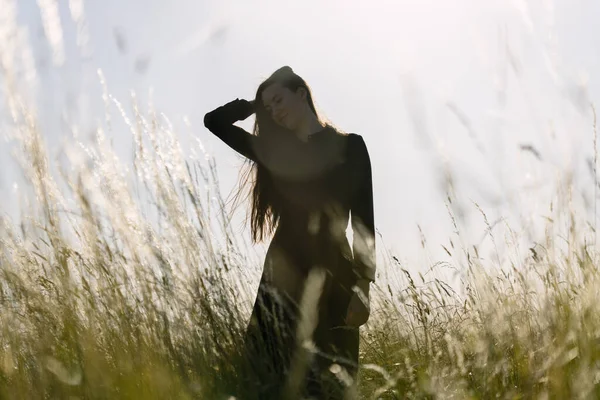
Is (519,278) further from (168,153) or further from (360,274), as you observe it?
(168,153)

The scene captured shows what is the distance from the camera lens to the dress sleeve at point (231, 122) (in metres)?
2.96

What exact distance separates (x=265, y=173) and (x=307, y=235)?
339 millimetres

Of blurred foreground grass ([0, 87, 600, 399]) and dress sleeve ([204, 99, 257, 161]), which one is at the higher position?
dress sleeve ([204, 99, 257, 161])

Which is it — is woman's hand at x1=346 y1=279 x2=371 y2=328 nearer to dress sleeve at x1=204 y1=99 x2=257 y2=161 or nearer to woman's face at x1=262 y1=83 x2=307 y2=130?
woman's face at x1=262 y1=83 x2=307 y2=130

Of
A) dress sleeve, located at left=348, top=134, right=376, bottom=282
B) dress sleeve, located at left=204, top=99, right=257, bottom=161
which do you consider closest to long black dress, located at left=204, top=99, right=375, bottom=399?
dress sleeve, located at left=348, top=134, right=376, bottom=282

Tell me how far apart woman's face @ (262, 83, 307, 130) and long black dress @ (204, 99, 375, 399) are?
6cm

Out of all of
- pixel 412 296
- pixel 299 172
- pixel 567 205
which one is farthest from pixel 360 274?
pixel 567 205

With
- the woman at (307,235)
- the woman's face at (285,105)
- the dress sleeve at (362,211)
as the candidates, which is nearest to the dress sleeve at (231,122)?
the woman at (307,235)

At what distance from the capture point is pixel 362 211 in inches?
98.9

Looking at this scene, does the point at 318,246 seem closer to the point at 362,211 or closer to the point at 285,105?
the point at 362,211

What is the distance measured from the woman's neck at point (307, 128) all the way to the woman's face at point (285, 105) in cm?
2

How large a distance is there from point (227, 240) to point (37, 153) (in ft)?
2.29

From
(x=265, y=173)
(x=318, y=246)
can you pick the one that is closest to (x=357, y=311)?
(x=318, y=246)

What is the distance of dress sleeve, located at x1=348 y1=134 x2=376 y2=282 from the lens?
7.89ft
